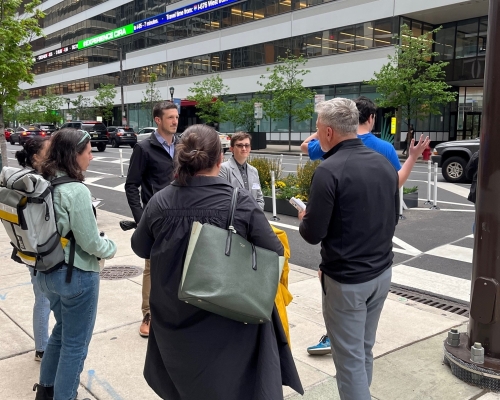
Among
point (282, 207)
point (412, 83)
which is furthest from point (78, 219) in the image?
point (412, 83)

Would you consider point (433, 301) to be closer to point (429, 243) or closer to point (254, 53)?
point (429, 243)

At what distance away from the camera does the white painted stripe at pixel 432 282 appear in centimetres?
589

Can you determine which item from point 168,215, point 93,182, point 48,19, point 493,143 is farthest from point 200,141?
point 48,19

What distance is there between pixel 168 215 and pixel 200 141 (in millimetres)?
368

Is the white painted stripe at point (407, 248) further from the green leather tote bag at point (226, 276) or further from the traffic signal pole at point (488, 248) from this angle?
the green leather tote bag at point (226, 276)

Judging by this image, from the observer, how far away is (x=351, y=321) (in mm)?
2822

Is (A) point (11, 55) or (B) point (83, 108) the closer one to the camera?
(A) point (11, 55)

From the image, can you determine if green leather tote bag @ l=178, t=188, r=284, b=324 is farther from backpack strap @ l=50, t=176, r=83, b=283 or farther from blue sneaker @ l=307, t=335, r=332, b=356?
blue sneaker @ l=307, t=335, r=332, b=356

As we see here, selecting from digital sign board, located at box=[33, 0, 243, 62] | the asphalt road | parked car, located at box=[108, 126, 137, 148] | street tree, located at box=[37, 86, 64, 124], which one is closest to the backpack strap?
the asphalt road

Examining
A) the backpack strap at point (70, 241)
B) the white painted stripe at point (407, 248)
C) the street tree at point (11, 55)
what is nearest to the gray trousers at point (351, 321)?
the backpack strap at point (70, 241)

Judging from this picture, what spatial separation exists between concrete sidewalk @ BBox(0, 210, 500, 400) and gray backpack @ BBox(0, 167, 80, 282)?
1.21 metres

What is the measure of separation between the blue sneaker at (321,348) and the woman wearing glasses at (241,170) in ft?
4.66

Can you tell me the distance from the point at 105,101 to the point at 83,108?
5.00 metres

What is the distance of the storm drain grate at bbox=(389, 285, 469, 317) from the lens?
5.31m
